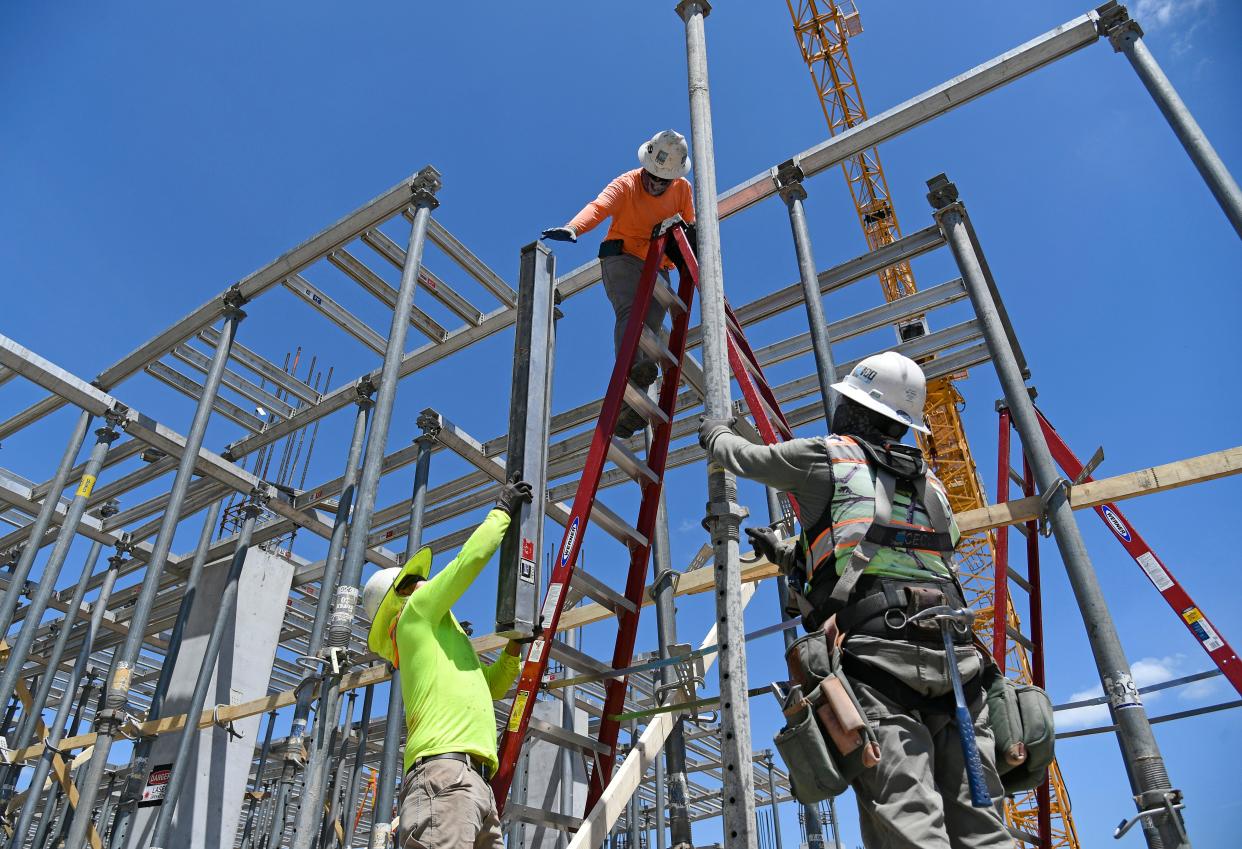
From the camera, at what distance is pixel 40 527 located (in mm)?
9023

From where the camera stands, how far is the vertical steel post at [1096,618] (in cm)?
362

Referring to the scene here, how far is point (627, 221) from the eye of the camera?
573cm

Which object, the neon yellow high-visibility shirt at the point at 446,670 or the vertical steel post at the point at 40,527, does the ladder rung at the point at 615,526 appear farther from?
the vertical steel post at the point at 40,527

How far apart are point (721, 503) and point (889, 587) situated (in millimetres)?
834

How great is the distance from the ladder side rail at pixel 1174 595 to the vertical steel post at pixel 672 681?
8.87 feet

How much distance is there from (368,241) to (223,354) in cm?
215

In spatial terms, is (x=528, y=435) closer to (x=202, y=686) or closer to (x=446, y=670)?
(x=446, y=670)

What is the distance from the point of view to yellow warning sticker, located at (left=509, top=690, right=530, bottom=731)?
3.79m

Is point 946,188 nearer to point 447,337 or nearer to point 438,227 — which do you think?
point 438,227

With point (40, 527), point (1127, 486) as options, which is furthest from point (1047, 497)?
point (40, 527)

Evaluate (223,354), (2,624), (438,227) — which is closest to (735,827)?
(438,227)

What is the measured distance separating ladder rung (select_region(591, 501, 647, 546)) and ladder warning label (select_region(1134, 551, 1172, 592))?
10.0ft

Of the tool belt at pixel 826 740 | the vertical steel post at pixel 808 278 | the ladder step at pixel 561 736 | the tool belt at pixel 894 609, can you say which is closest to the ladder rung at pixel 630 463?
the vertical steel post at pixel 808 278

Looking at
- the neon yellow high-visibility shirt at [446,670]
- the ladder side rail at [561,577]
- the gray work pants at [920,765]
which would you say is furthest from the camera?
the ladder side rail at [561,577]
